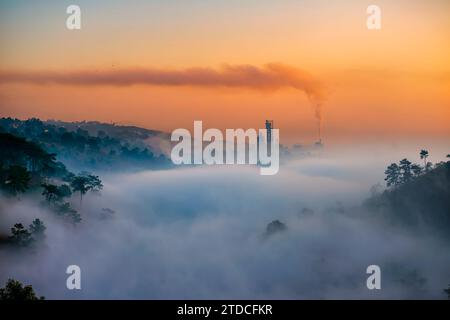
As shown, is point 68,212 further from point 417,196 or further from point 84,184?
point 417,196

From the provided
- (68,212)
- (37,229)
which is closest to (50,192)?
(68,212)

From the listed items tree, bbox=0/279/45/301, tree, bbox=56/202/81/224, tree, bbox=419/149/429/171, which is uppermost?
tree, bbox=419/149/429/171

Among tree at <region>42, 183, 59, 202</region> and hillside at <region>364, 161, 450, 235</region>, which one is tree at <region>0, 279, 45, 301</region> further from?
hillside at <region>364, 161, 450, 235</region>

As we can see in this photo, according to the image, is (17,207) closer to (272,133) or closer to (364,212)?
(272,133)

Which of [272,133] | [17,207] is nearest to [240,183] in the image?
[272,133]

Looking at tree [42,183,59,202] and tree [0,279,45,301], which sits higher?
tree [42,183,59,202]

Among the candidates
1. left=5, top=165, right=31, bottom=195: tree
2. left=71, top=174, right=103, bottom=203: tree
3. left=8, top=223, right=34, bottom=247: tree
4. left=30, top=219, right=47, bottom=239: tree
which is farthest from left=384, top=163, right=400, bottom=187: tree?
left=8, top=223, right=34, bottom=247: tree
